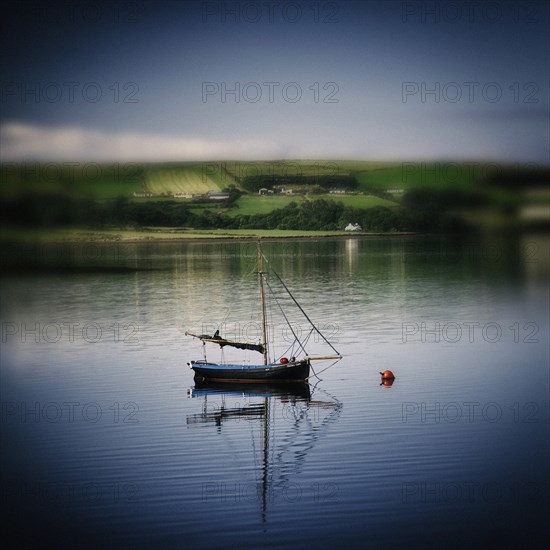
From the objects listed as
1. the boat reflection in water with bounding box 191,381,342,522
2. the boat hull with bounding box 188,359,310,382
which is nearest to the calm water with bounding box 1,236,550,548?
the boat reflection in water with bounding box 191,381,342,522

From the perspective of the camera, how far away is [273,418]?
4766 centimetres

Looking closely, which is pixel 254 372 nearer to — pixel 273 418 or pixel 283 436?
pixel 273 418

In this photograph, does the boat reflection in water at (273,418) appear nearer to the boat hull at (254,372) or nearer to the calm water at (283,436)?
the calm water at (283,436)

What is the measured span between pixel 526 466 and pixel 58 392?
86.7 ft

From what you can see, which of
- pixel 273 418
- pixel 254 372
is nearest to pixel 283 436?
pixel 273 418

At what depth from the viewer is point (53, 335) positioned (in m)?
78.3

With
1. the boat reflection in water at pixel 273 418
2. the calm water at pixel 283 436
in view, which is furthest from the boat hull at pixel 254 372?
the calm water at pixel 283 436

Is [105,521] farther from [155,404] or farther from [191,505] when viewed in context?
[155,404]

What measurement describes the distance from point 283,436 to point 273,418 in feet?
12.1

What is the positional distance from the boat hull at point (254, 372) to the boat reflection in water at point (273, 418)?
0.39m

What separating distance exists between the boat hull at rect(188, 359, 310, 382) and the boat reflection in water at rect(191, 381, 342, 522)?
0.39 metres

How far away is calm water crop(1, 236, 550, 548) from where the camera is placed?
32.4 m

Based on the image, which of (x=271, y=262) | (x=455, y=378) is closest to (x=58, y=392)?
(x=455, y=378)

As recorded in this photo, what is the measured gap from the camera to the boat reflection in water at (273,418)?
38.2 metres
